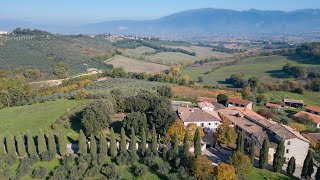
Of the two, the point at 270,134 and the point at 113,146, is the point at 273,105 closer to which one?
the point at 270,134

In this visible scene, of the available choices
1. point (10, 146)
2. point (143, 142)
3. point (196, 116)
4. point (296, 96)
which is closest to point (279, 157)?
point (196, 116)

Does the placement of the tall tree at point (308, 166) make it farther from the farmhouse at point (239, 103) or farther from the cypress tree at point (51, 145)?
the farmhouse at point (239, 103)

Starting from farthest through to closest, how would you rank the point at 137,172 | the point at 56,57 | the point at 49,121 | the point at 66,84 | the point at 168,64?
the point at 168,64, the point at 56,57, the point at 66,84, the point at 49,121, the point at 137,172

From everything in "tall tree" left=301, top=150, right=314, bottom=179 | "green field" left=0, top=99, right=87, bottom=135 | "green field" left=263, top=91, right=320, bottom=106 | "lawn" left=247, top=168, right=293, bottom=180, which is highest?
"green field" left=0, top=99, right=87, bottom=135

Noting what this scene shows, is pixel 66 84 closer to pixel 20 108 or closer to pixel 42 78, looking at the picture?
pixel 42 78

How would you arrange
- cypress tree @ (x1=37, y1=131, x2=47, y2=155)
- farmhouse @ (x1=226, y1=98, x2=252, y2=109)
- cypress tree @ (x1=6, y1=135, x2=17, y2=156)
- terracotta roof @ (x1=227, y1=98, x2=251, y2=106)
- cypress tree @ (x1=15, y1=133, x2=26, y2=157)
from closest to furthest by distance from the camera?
cypress tree @ (x1=6, y1=135, x2=17, y2=156), cypress tree @ (x1=15, y1=133, x2=26, y2=157), cypress tree @ (x1=37, y1=131, x2=47, y2=155), farmhouse @ (x1=226, y1=98, x2=252, y2=109), terracotta roof @ (x1=227, y1=98, x2=251, y2=106)

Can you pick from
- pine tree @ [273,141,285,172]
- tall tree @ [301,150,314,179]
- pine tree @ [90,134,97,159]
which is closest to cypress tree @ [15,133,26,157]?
pine tree @ [90,134,97,159]

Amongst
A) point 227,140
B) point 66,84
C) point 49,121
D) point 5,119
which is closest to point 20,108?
point 5,119

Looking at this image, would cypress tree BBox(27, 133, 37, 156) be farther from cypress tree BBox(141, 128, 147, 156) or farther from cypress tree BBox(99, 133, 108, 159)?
cypress tree BBox(141, 128, 147, 156)
